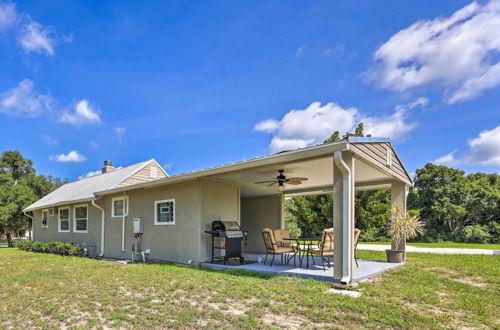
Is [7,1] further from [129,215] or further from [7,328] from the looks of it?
[7,328]

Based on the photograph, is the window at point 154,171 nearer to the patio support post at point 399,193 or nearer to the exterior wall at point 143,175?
the exterior wall at point 143,175

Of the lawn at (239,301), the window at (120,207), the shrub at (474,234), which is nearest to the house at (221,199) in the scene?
the window at (120,207)

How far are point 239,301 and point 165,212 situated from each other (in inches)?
203

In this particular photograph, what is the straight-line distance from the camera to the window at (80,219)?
41.5ft

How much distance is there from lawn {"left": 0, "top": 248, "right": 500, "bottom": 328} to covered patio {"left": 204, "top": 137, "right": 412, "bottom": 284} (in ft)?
2.22

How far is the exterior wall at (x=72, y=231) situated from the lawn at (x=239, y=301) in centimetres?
503

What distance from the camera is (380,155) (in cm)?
712

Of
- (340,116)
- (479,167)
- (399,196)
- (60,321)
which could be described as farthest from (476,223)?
(60,321)

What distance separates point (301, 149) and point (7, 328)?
484cm

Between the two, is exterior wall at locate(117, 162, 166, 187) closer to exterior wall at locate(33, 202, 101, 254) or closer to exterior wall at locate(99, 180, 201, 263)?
exterior wall at locate(33, 202, 101, 254)

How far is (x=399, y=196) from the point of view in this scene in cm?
881

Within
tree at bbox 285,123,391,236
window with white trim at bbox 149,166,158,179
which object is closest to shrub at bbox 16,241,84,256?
window with white trim at bbox 149,166,158,179

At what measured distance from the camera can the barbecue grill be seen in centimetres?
800

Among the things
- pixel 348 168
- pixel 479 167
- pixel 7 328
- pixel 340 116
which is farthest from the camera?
pixel 479 167
